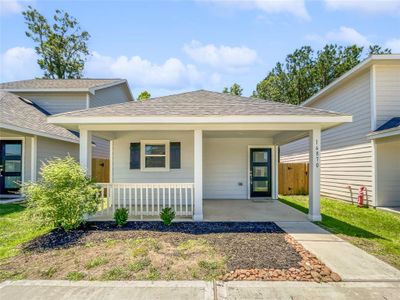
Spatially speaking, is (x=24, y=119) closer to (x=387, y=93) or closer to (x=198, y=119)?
(x=198, y=119)

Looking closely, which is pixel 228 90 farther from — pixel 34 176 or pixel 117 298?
pixel 117 298

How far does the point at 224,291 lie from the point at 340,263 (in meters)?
2.10

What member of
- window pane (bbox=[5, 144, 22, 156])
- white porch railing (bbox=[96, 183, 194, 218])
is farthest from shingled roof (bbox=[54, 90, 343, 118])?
window pane (bbox=[5, 144, 22, 156])

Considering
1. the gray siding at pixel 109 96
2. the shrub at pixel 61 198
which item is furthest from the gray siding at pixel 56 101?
the shrub at pixel 61 198

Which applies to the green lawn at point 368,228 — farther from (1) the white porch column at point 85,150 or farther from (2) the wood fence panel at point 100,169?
(2) the wood fence panel at point 100,169

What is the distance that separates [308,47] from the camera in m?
27.4

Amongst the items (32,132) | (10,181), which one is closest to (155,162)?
(32,132)

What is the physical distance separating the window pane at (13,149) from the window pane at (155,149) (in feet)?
17.6

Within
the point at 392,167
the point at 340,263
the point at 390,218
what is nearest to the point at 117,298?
the point at 340,263

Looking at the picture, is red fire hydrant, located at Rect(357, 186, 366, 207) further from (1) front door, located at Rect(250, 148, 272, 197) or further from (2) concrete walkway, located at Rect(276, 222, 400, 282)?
(2) concrete walkway, located at Rect(276, 222, 400, 282)

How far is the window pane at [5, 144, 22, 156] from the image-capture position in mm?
10539

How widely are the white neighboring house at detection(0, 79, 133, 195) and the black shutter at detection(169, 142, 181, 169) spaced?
5021 millimetres

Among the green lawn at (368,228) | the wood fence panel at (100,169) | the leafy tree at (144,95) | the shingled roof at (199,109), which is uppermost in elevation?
the leafy tree at (144,95)

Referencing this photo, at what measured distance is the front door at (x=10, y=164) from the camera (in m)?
10.5
